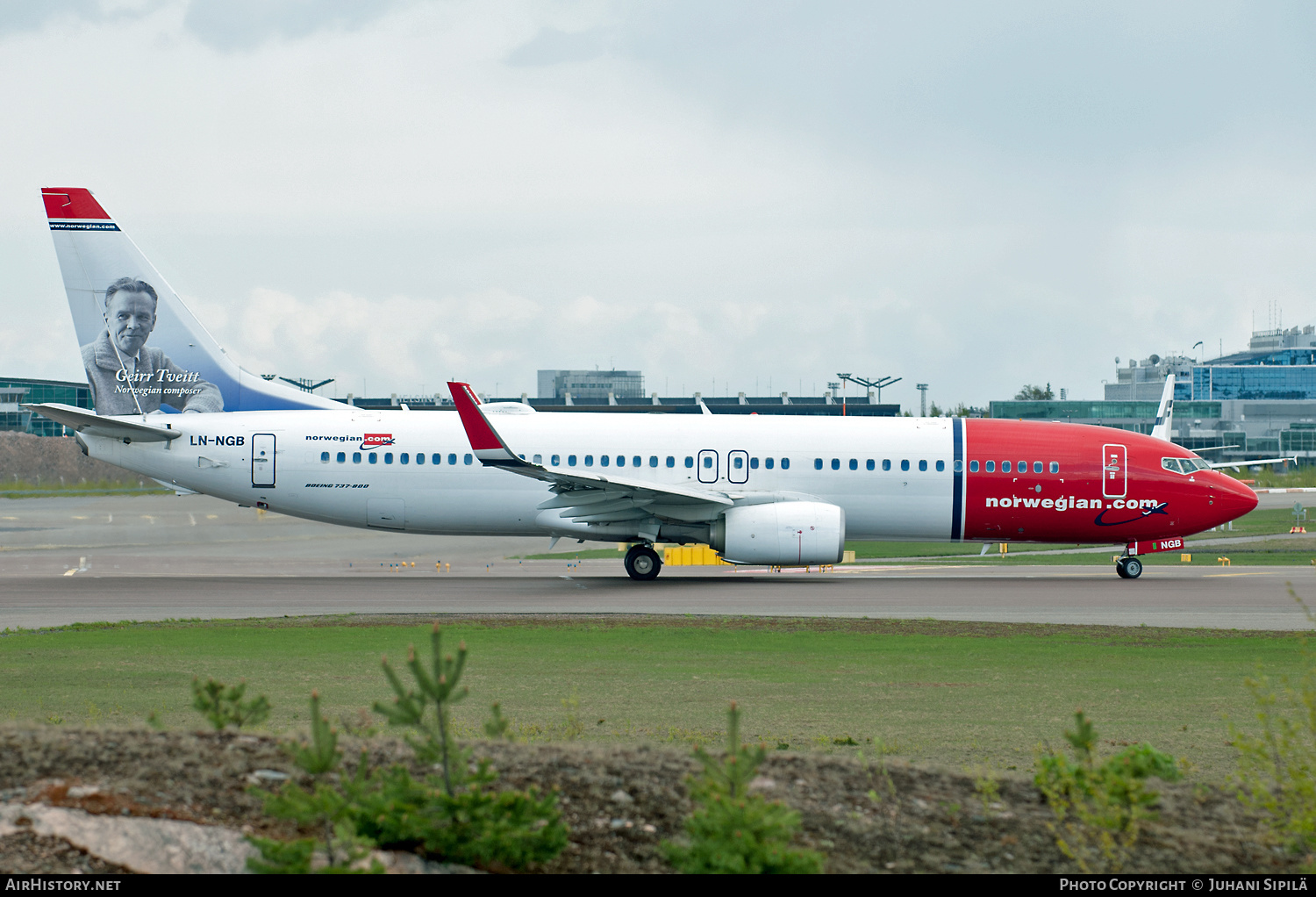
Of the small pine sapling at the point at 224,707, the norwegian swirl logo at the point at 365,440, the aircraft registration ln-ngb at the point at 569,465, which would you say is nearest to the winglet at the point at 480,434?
the aircraft registration ln-ngb at the point at 569,465

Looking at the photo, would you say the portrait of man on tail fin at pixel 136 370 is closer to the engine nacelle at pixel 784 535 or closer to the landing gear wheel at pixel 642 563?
the landing gear wheel at pixel 642 563

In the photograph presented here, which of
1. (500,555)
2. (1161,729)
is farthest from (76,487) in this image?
(1161,729)

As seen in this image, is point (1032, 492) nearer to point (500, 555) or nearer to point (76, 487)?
point (500, 555)

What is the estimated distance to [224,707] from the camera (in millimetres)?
7000

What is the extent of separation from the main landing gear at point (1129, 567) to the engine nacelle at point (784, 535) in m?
7.75

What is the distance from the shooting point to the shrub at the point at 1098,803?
242 inches

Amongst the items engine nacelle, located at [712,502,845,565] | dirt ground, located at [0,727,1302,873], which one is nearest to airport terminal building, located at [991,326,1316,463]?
engine nacelle, located at [712,502,845,565]

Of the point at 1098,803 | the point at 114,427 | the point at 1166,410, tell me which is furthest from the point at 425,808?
the point at 1166,410

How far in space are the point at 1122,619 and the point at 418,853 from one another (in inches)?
694

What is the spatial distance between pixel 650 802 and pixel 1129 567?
25.8 m

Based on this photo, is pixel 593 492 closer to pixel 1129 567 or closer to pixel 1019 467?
pixel 1019 467

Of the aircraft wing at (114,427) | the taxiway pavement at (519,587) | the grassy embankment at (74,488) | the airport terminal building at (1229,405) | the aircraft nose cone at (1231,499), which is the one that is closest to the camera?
the taxiway pavement at (519,587)

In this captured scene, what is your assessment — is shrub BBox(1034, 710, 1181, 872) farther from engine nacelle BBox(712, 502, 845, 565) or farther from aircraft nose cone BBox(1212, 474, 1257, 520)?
aircraft nose cone BBox(1212, 474, 1257, 520)

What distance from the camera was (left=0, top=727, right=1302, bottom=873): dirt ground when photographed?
6.24m
